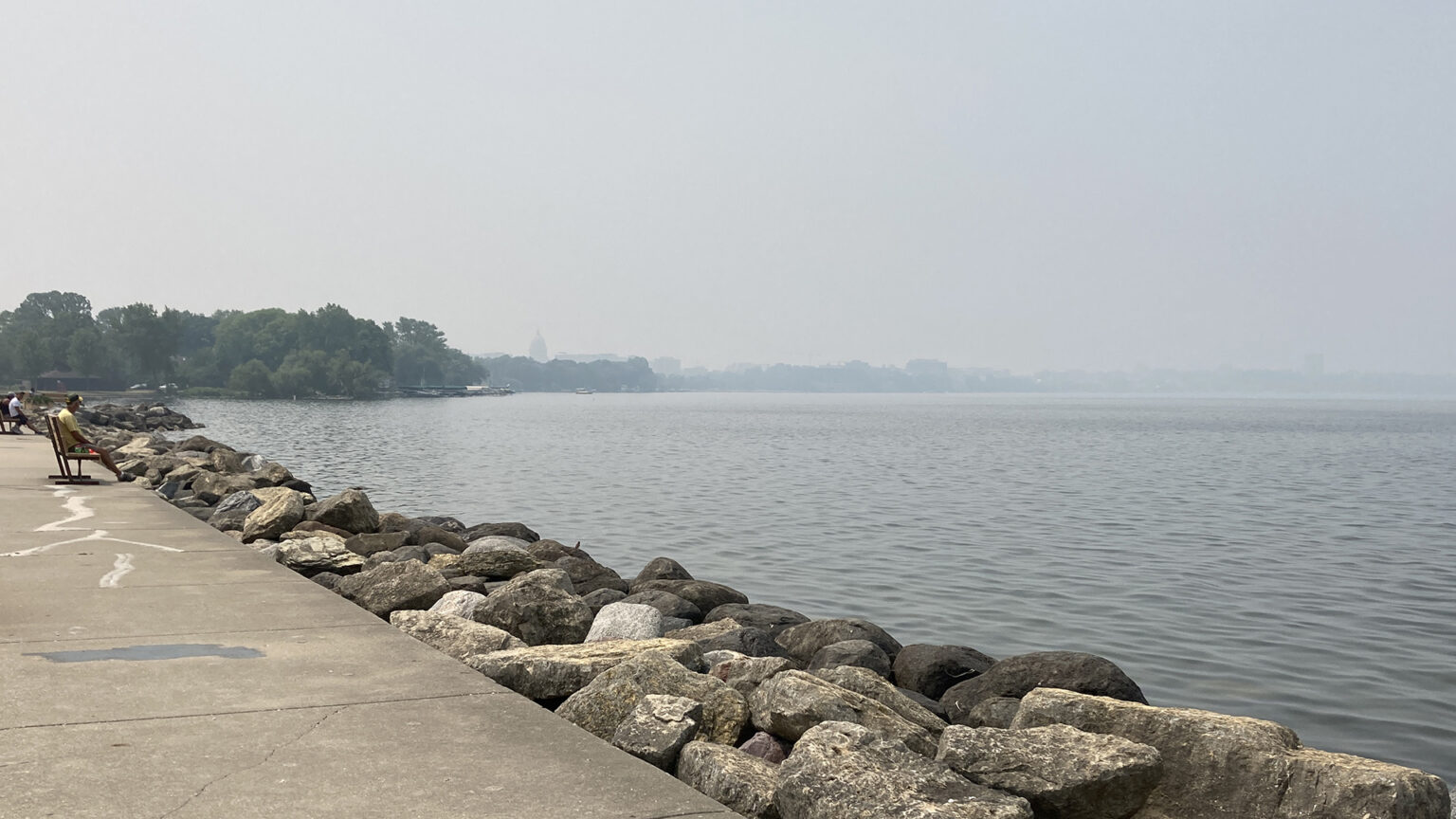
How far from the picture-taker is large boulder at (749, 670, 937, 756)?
5.57 m

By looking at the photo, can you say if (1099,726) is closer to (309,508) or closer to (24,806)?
(24,806)

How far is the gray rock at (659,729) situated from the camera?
16.3 ft

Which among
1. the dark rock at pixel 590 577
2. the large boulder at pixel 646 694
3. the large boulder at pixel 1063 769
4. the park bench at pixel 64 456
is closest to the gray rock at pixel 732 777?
the large boulder at pixel 646 694

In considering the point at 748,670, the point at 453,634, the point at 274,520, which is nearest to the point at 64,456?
the point at 274,520

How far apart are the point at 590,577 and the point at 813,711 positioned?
7.10 meters

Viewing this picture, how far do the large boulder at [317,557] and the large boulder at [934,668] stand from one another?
5.17 m

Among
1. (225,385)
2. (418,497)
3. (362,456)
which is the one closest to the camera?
A: (418,497)

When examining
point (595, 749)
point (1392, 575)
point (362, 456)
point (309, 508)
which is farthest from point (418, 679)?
point (362, 456)

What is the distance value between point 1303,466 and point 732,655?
4237cm

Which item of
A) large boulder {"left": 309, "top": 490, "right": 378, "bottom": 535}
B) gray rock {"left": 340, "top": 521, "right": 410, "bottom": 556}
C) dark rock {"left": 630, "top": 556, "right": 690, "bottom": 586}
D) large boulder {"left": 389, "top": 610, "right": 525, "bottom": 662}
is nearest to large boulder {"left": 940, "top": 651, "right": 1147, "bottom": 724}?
large boulder {"left": 389, "top": 610, "right": 525, "bottom": 662}

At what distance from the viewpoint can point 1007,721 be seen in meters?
7.01

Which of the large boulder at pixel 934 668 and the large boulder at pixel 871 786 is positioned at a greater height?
the large boulder at pixel 871 786

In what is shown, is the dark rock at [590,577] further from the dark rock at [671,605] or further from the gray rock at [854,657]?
the gray rock at [854,657]

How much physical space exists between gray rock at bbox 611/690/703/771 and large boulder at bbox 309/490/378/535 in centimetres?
946
